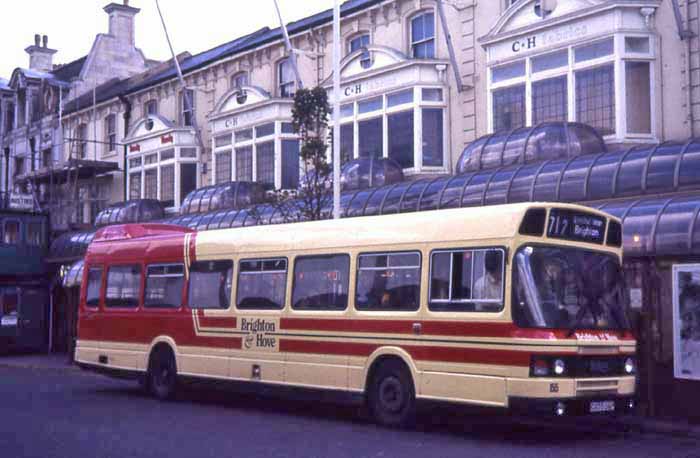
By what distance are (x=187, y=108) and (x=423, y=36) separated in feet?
38.0

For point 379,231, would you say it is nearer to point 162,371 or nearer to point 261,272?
point 261,272

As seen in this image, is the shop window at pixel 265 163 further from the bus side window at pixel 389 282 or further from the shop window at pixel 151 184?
the bus side window at pixel 389 282

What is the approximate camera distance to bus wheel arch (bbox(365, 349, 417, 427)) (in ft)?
43.7

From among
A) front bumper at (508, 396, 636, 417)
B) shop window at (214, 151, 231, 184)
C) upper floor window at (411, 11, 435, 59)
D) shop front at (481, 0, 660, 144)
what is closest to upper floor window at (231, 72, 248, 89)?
shop window at (214, 151, 231, 184)

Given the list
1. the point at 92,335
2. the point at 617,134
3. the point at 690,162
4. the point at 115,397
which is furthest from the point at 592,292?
the point at 92,335

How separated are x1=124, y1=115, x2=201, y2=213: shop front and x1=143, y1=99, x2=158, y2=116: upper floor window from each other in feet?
3.35

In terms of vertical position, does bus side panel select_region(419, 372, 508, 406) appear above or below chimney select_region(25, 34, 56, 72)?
below

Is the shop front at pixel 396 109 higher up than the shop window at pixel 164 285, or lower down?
higher up

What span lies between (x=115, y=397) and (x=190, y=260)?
3.33m

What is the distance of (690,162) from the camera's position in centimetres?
1666

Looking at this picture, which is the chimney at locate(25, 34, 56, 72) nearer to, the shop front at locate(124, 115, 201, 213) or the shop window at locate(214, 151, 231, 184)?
the shop front at locate(124, 115, 201, 213)

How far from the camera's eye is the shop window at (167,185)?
3403 cm

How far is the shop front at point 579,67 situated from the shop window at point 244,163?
32.9 feet

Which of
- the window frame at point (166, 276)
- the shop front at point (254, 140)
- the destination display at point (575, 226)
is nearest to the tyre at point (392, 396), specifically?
the destination display at point (575, 226)
